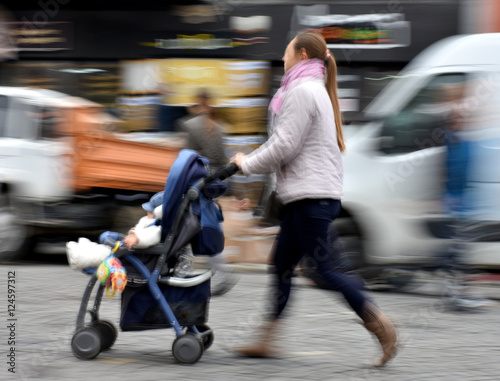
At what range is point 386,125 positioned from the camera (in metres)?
9.31

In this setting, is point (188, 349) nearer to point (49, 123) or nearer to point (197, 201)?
point (197, 201)

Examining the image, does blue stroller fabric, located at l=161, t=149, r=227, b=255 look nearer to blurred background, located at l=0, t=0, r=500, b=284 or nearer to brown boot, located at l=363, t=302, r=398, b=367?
brown boot, located at l=363, t=302, r=398, b=367

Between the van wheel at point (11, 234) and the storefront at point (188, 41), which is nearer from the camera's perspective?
the van wheel at point (11, 234)

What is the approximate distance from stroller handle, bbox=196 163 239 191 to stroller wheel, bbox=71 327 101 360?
1010mm

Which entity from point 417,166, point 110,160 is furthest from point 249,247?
point 417,166

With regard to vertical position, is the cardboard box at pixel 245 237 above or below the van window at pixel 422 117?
below

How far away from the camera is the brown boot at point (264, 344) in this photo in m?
5.86

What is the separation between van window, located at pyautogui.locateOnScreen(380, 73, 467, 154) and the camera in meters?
9.21

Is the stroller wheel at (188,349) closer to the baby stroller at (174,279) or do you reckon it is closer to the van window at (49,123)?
the baby stroller at (174,279)

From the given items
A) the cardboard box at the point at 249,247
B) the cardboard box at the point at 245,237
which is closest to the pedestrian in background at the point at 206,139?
the cardboard box at the point at 245,237

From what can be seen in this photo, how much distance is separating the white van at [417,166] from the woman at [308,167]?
11.5 feet

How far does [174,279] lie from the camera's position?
5.74m

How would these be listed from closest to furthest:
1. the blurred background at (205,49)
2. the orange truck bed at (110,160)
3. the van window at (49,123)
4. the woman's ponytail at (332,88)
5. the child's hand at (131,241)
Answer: the child's hand at (131,241) < the woman's ponytail at (332,88) < the orange truck bed at (110,160) < the van window at (49,123) < the blurred background at (205,49)

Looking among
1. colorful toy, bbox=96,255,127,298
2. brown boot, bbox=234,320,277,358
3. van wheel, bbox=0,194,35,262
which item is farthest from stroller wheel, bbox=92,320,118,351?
van wheel, bbox=0,194,35,262
